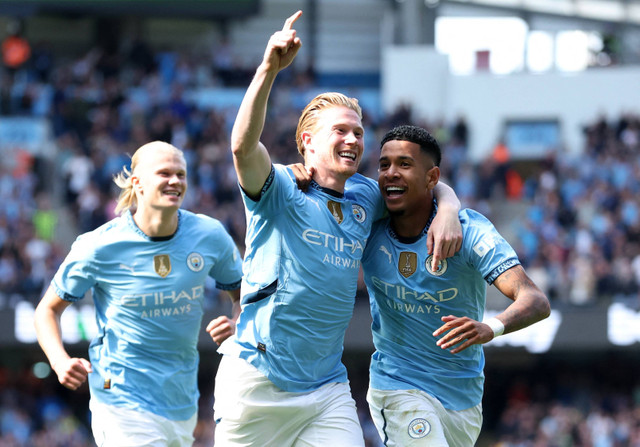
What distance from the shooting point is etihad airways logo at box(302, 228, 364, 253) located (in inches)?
193

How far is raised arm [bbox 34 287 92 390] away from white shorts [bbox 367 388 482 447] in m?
1.63

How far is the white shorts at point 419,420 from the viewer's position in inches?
202

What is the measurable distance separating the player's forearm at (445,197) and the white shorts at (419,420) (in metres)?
1.03

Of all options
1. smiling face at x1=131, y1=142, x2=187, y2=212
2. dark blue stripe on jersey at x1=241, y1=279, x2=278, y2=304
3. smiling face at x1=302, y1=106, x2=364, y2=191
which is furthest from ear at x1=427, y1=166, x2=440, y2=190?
smiling face at x1=131, y1=142, x2=187, y2=212

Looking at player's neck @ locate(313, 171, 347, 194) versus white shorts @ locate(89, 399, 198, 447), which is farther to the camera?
white shorts @ locate(89, 399, 198, 447)

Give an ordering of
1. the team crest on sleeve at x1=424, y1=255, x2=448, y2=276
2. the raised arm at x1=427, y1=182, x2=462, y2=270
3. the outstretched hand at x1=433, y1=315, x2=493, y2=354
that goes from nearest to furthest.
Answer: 1. the outstretched hand at x1=433, y1=315, x2=493, y2=354
2. the raised arm at x1=427, y1=182, x2=462, y2=270
3. the team crest on sleeve at x1=424, y1=255, x2=448, y2=276

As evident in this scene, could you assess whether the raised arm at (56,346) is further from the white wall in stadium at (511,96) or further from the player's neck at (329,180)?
the white wall in stadium at (511,96)

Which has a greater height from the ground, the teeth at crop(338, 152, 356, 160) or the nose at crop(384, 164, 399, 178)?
the teeth at crop(338, 152, 356, 160)

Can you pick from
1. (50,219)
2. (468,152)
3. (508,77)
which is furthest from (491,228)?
(508,77)

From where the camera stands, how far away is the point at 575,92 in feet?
76.3

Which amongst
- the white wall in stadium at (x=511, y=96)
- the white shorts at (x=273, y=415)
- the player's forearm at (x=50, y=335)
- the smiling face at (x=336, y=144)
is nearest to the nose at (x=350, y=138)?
the smiling face at (x=336, y=144)

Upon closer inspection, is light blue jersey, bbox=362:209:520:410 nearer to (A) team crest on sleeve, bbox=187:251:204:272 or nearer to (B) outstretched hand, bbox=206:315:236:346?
(B) outstretched hand, bbox=206:315:236:346

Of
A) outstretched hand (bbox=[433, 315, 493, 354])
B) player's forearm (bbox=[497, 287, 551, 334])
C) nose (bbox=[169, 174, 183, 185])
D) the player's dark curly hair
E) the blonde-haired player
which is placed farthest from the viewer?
nose (bbox=[169, 174, 183, 185])

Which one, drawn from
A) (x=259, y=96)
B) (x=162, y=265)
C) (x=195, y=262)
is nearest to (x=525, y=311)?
(x=259, y=96)
